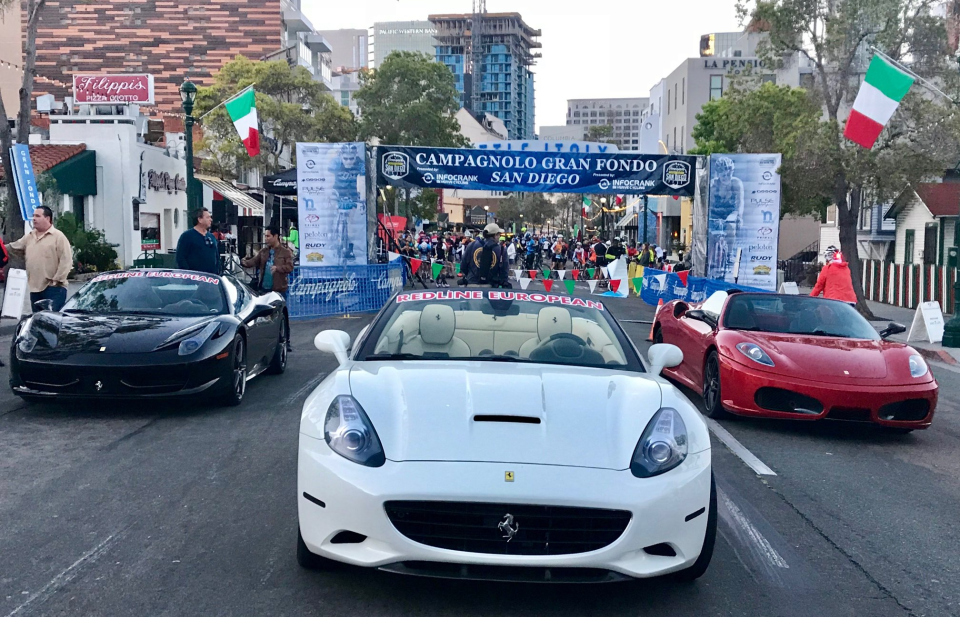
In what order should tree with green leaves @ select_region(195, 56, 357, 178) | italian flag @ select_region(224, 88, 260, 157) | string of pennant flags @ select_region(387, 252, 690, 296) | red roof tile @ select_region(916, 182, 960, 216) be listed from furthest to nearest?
tree with green leaves @ select_region(195, 56, 357, 178), red roof tile @ select_region(916, 182, 960, 216), italian flag @ select_region(224, 88, 260, 157), string of pennant flags @ select_region(387, 252, 690, 296)

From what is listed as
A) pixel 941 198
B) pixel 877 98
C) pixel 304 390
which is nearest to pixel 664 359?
pixel 304 390

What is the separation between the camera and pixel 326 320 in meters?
19.5

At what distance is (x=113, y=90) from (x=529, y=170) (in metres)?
27.4

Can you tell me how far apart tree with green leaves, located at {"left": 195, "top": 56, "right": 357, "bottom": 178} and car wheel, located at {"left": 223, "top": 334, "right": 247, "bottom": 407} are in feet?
123

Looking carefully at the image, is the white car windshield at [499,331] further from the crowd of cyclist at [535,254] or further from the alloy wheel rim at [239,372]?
the crowd of cyclist at [535,254]

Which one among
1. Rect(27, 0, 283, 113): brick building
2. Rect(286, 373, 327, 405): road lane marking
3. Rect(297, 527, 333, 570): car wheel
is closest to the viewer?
Rect(297, 527, 333, 570): car wheel

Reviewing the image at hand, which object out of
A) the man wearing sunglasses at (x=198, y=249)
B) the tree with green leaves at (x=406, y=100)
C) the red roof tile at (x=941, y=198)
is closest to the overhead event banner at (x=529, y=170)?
the red roof tile at (x=941, y=198)

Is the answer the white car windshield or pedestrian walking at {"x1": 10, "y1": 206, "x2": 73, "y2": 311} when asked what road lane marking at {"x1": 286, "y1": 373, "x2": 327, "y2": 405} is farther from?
the white car windshield

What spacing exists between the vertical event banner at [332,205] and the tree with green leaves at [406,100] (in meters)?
34.4

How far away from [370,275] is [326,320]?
2.46m

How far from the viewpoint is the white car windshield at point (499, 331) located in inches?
207

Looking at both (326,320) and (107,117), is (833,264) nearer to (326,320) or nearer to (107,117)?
(326,320)

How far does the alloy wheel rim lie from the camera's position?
8961 millimetres

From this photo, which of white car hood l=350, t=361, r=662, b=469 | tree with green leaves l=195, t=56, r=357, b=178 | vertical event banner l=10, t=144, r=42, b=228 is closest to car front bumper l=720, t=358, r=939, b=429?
white car hood l=350, t=361, r=662, b=469
